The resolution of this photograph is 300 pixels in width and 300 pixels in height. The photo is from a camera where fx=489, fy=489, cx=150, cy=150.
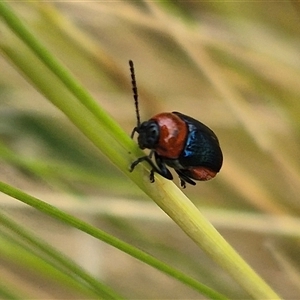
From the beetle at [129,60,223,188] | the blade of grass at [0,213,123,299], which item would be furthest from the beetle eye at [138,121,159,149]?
the blade of grass at [0,213,123,299]

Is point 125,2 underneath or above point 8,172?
above

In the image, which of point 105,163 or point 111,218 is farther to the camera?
point 105,163

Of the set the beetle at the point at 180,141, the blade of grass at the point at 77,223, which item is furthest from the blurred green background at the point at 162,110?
the blade of grass at the point at 77,223

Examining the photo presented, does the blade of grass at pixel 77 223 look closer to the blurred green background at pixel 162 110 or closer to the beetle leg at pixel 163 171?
the beetle leg at pixel 163 171

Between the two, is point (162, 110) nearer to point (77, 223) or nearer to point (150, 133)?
point (150, 133)

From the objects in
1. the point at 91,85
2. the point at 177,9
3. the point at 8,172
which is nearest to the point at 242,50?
the point at 177,9

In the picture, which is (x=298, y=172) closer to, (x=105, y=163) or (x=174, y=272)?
(x=105, y=163)

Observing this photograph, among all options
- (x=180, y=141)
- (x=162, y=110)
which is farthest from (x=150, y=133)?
(x=162, y=110)
